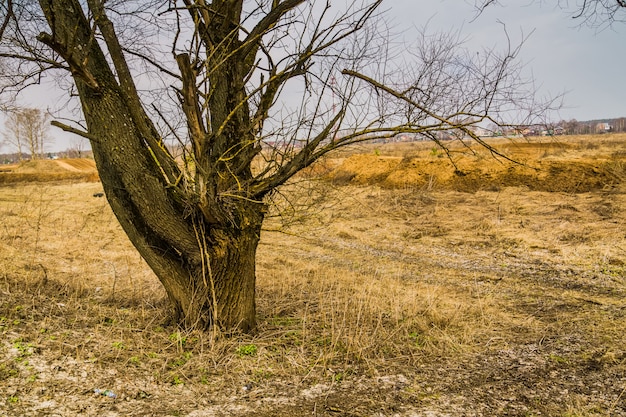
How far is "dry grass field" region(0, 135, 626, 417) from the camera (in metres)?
3.26

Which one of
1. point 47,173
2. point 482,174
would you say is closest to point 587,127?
point 482,174

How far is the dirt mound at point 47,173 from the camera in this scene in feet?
90.4

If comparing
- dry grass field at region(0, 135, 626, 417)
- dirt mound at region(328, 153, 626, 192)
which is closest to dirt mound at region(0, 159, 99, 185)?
dirt mound at region(328, 153, 626, 192)

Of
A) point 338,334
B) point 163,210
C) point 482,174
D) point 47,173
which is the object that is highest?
point 47,173

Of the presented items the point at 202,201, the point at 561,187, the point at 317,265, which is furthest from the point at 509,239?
the point at 202,201

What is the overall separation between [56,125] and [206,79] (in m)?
1.15

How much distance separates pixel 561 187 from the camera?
14.6 m

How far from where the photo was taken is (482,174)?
16.4m

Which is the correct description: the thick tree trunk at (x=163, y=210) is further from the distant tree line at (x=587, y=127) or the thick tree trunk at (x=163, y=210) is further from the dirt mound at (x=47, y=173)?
the dirt mound at (x=47, y=173)

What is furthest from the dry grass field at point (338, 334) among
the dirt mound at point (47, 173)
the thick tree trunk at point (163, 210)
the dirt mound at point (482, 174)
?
the dirt mound at point (47, 173)

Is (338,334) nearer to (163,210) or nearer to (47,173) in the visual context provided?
(163,210)

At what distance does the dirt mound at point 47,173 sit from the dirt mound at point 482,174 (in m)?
17.2

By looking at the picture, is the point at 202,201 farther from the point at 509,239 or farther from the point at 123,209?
the point at 509,239

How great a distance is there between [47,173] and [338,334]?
Answer: 31.6m
